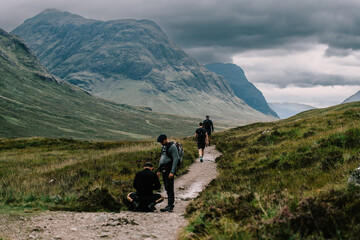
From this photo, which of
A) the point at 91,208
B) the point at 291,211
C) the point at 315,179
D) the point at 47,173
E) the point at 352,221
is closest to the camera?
the point at 352,221

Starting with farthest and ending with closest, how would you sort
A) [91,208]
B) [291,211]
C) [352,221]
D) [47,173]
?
1. [47,173]
2. [91,208]
3. [291,211]
4. [352,221]

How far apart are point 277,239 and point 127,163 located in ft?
52.1

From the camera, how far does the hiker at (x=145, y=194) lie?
35.6ft

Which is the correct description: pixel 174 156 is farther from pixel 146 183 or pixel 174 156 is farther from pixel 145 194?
Result: pixel 145 194

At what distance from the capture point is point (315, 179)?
9.23m

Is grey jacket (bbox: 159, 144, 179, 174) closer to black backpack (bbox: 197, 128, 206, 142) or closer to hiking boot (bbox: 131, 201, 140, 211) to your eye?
hiking boot (bbox: 131, 201, 140, 211)

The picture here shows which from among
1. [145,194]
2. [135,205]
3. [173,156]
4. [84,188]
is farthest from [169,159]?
[84,188]

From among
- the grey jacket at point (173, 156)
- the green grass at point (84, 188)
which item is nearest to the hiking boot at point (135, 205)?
the green grass at point (84, 188)

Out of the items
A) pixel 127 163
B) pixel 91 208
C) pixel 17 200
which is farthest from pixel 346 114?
pixel 17 200

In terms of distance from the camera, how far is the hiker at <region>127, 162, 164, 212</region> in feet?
35.6

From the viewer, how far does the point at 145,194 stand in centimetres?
1107

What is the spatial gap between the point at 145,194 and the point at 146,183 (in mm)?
410

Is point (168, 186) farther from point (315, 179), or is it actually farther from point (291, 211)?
point (291, 211)

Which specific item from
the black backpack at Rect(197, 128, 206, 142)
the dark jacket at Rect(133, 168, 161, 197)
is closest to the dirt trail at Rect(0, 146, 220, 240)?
the dark jacket at Rect(133, 168, 161, 197)
